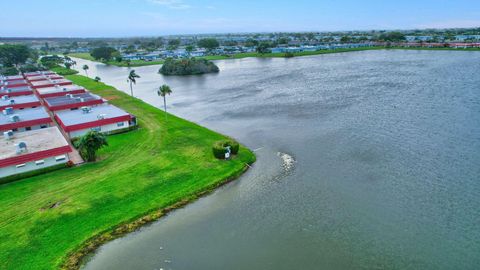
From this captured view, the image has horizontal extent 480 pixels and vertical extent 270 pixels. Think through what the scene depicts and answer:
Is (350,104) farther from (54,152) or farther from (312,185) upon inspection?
(54,152)

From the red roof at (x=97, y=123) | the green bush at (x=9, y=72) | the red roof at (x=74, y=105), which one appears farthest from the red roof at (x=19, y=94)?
the green bush at (x=9, y=72)

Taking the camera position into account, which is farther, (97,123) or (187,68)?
(187,68)

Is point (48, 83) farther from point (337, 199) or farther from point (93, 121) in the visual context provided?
point (337, 199)

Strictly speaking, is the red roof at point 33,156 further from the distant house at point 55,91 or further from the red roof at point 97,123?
the distant house at point 55,91

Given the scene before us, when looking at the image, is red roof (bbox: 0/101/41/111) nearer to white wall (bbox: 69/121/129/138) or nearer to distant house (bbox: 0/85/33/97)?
distant house (bbox: 0/85/33/97)

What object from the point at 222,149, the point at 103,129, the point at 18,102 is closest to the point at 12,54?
the point at 18,102
